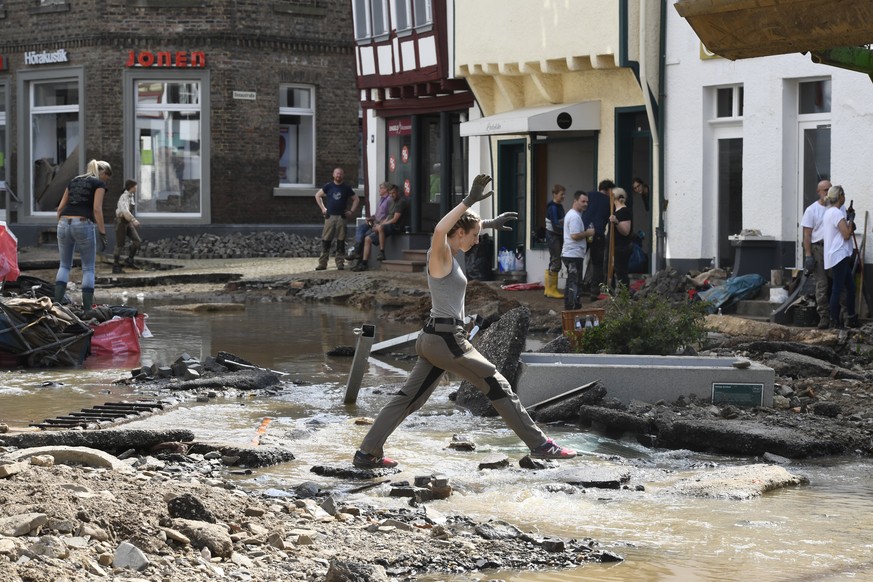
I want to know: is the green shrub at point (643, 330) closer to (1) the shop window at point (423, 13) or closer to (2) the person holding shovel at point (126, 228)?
(1) the shop window at point (423, 13)

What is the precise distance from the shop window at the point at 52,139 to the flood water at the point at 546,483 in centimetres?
2123

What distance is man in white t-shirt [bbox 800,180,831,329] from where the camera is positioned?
671 inches

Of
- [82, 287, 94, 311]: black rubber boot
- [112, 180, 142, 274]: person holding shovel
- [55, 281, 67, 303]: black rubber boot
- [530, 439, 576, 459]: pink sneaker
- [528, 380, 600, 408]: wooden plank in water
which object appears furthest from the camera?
[112, 180, 142, 274]: person holding shovel

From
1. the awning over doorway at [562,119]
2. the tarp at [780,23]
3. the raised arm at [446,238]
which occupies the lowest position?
the raised arm at [446,238]

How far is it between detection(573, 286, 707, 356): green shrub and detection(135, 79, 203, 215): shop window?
23.2 meters

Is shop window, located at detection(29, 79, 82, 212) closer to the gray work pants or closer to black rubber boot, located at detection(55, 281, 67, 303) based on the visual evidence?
black rubber boot, located at detection(55, 281, 67, 303)

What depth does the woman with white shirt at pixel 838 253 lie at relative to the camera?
54.5 feet

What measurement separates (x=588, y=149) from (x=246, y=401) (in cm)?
1300

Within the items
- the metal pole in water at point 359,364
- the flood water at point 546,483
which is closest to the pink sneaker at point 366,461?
the flood water at point 546,483

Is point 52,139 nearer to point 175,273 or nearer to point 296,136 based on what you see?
point 296,136

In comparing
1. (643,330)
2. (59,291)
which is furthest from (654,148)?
(643,330)

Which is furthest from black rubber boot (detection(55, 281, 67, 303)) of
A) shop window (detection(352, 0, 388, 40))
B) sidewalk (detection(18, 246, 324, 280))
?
shop window (detection(352, 0, 388, 40))

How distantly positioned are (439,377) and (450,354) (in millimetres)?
305

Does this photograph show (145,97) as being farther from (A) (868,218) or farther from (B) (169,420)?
(B) (169,420)
